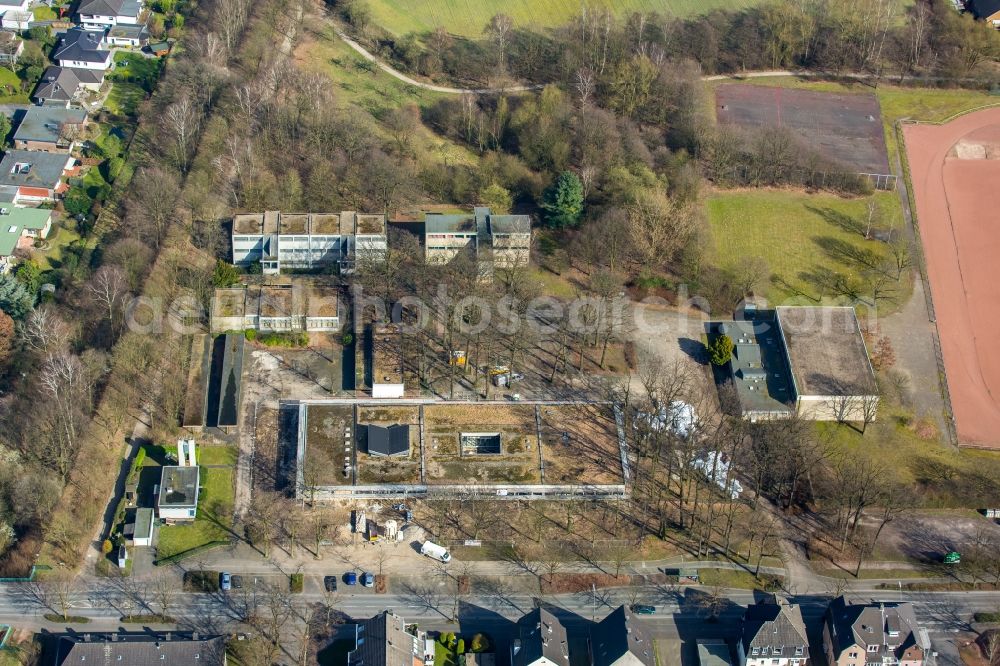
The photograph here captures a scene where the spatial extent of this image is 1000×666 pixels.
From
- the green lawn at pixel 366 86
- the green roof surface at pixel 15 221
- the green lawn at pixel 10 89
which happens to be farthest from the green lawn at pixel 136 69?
the green roof surface at pixel 15 221

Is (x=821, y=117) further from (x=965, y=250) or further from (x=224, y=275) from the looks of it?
(x=224, y=275)

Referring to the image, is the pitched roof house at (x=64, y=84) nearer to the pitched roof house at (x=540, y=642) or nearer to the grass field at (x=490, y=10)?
the grass field at (x=490, y=10)

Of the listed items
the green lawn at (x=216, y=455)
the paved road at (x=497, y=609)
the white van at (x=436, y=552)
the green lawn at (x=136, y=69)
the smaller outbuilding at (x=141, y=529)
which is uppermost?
the green lawn at (x=136, y=69)

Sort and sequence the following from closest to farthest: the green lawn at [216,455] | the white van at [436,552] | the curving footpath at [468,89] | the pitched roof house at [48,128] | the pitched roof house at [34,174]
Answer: the white van at [436,552] → the green lawn at [216,455] → the pitched roof house at [34,174] → the pitched roof house at [48,128] → the curving footpath at [468,89]

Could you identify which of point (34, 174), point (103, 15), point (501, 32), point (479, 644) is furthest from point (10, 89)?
point (479, 644)

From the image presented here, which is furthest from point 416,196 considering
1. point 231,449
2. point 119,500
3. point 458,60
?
point 119,500

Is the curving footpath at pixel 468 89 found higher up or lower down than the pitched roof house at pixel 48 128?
higher up

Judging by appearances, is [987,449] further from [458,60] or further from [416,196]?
[458,60]
